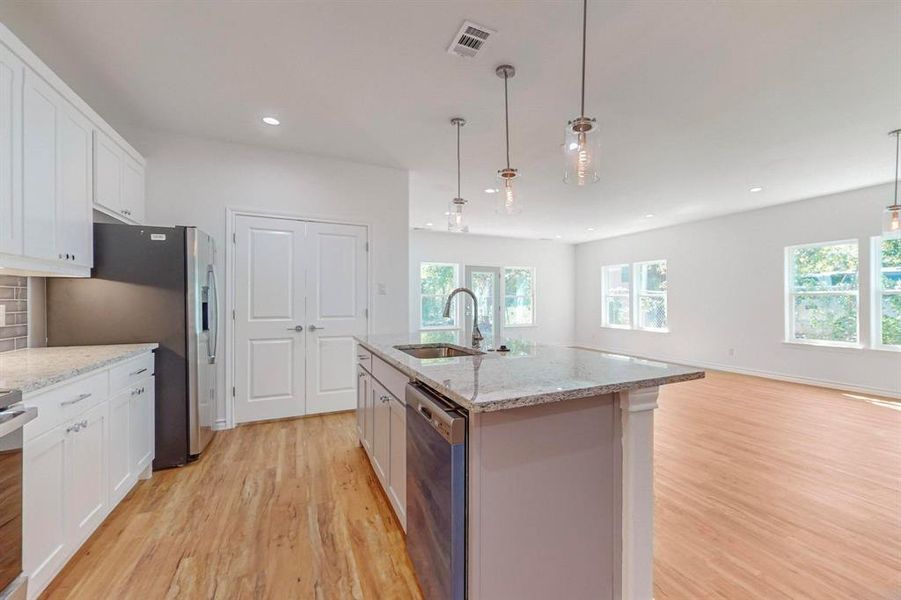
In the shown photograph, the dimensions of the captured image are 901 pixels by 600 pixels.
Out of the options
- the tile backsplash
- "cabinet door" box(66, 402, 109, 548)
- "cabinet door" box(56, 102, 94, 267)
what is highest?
"cabinet door" box(56, 102, 94, 267)

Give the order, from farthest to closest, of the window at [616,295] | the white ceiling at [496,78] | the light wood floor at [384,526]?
the window at [616,295] < the white ceiling at [496,78] < the light wood floor at [384,526]

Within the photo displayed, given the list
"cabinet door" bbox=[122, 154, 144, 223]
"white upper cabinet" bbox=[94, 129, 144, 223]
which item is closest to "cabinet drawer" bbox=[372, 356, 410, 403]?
"white upper cabinet" bbox=[94, 129, 144, 223]

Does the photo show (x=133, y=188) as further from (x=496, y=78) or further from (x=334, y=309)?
(x=496, y=78)

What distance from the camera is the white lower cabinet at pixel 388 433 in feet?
6.01

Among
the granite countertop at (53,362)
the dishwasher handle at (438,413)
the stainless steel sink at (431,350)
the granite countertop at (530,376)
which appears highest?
the granite countertop at (530,376)

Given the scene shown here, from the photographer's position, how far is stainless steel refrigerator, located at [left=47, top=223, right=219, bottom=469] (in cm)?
244

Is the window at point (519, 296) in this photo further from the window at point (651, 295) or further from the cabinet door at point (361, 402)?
the cabinet door at point (361, 402)

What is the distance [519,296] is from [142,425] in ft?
24.9

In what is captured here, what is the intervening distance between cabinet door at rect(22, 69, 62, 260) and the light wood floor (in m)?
1.54

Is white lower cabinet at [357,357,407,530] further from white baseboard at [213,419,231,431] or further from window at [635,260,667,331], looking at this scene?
window at [635,260,667,331]

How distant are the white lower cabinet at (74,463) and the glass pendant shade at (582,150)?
8.16ft

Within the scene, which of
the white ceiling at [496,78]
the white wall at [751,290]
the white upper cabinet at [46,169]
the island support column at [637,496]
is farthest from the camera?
the white wall at [751,290]

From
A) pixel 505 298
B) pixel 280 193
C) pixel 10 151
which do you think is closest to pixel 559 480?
pixel 10 151

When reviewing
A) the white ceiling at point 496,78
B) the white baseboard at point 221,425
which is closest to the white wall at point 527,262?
the white ceiling at point 496,78
